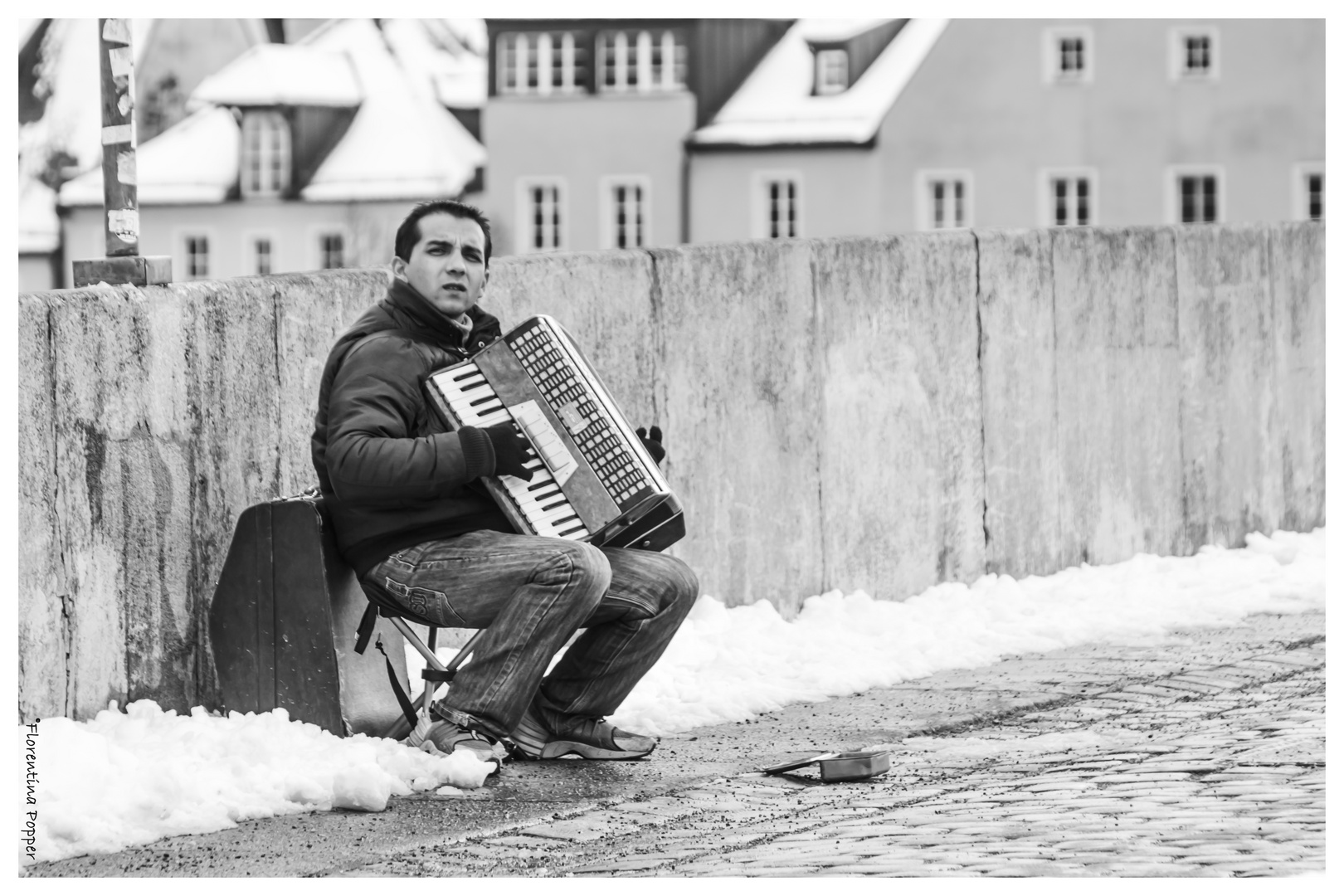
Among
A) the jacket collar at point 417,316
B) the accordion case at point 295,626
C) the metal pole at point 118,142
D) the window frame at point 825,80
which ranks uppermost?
the window frame at point 825,80

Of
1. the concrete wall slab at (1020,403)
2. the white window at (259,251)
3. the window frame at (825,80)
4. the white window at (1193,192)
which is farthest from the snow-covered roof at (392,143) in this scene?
the concrete wall slab at (1020,403)

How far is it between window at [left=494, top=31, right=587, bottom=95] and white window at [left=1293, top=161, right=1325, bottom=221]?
15439mm

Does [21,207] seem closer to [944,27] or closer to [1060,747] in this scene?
[944,27]

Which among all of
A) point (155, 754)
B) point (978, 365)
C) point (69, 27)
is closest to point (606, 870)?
point (155, 754)

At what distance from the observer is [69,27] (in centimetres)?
4091

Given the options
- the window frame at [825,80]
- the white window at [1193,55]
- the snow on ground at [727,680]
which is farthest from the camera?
the window frame at [825,80]

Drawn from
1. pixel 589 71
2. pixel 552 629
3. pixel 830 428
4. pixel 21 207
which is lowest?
pixel 552 629

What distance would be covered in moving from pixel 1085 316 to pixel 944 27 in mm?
36333

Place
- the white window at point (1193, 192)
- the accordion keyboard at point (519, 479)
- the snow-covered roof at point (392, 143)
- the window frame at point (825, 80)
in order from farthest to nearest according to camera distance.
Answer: the snow-covered roof at point (392, 143)
the window frame at point (825, 80)
the white window at point (1193, 192)
the accordion keyboard at point (519, 479)

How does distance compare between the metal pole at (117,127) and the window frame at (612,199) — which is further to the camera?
the window frame at (612,199)

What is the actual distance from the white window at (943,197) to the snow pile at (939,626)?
3560 cm

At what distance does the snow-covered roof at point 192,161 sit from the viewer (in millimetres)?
48656

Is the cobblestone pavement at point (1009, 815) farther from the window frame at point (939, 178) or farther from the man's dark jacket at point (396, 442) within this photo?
the window frame at point (939, 178)

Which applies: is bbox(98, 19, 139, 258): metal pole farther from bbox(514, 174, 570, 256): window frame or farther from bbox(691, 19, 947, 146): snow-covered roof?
bbox(514, 174, 570, 256): window frame
